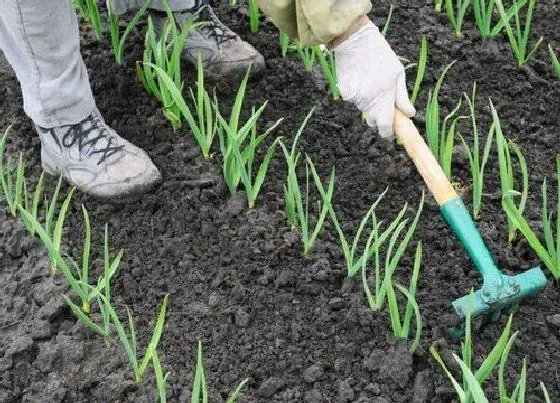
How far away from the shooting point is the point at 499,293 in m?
2.01

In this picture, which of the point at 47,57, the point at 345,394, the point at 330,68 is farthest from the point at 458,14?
the point at 345,394

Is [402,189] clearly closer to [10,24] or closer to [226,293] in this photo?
[226,293]

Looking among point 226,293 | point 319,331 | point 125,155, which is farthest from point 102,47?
point 319,331

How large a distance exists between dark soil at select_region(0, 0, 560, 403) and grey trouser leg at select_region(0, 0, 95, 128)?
260mm

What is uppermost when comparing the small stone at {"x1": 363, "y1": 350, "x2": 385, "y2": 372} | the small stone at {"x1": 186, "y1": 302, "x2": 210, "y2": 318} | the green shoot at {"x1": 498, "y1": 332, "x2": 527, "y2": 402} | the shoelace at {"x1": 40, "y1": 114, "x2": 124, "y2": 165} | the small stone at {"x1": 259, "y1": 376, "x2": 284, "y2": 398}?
the shoelace at {"x1": 40, "y1": 114, "x2": 124, "y2": 165}

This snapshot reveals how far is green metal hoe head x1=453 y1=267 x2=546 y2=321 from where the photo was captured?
2.01m

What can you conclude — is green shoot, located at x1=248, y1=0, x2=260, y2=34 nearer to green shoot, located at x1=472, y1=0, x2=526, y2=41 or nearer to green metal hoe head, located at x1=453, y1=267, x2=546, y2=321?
green shoot, located at x1=472, y1=0, x2=526, y2=41

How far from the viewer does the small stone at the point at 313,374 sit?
2.04m

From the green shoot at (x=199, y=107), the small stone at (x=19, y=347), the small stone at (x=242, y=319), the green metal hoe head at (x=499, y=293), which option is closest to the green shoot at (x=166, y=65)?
the green shoot at (x=199, y=107)

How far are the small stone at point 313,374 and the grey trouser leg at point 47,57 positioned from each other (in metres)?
0.99

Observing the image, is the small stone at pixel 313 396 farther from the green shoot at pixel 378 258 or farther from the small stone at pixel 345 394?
the green shoot at pixel 378 258

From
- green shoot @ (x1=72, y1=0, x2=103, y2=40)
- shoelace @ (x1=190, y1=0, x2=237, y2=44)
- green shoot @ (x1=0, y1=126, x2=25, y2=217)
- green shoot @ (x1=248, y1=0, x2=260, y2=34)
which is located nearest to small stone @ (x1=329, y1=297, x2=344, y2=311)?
green shoot @ (x1=0, y1=126, x2=25, y2=217)

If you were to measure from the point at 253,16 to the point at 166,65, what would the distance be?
0.47m

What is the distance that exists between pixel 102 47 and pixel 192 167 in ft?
2.27
